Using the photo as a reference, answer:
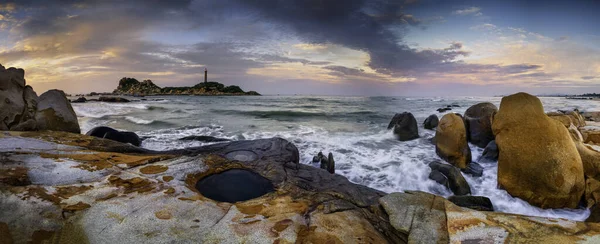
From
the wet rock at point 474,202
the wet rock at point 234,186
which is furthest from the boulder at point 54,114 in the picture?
the wet rock at point 474,202

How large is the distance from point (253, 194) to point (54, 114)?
27.3ft

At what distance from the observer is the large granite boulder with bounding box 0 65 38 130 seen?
7.14 metres

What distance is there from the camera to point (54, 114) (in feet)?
27.0

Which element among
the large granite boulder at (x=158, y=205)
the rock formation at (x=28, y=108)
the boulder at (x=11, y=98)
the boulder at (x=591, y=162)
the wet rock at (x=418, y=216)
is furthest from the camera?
the rock formation at (x=28, y=108)

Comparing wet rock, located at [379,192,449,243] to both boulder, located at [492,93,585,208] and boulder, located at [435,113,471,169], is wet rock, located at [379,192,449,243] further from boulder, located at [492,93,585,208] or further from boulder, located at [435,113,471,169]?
boulder, located at [435,113,471,169]

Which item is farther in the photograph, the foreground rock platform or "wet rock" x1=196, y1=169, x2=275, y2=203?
"wet rock" x1=196, y1=169, x2=275, y2=203

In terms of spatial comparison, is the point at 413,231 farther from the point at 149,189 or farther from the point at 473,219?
the point at 149,189

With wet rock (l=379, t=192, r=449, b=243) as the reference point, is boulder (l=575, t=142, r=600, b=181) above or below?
above

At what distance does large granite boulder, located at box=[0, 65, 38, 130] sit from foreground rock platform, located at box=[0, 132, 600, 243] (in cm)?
279

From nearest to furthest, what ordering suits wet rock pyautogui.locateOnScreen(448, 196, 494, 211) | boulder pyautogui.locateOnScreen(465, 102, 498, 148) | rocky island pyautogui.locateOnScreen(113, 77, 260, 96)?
wet rock pyautogui.locateOnScreen(448, 196, 494, 211)
boulder pyautogui.locateOnScreen(465, 102, 498, 148)
rocky island pyautogui.locateOnScreen(113, 77, 260, 96)

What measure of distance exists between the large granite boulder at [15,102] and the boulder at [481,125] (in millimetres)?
16181

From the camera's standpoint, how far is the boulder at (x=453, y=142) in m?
8.66

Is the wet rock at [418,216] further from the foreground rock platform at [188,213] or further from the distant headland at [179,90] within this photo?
the distant headland at [179,90]

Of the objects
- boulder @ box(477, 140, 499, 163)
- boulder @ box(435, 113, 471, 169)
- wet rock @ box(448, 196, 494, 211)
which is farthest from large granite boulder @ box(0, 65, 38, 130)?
boulder @ box(477, 140, 499, 163)
